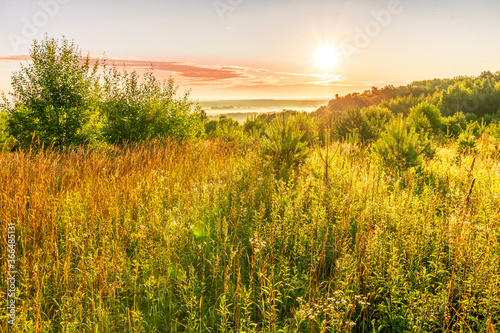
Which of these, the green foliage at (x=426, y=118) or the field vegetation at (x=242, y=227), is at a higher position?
the green foliage at (x=426, y=118)

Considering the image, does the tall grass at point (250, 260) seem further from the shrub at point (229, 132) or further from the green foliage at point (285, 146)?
the shrub at point (229, 132)

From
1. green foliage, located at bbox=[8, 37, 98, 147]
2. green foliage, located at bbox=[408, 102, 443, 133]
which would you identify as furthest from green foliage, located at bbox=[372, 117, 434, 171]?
green foliage, located at bbox=[8, 37, 98, 147]

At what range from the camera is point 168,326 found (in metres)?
2.65

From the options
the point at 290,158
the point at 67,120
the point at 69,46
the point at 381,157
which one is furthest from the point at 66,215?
the point at 69,46

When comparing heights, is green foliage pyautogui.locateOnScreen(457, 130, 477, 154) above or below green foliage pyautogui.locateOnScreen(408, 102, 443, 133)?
below

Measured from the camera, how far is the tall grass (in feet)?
7.95

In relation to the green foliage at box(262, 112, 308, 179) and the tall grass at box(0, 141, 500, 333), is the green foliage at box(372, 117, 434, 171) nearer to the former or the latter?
the tall grass at box(0, 141, 500, 333)

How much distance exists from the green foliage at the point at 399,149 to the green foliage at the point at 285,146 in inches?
94.3

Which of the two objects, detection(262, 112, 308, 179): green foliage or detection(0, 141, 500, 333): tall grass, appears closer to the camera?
detection(0, 141, 500, 333): tall grass

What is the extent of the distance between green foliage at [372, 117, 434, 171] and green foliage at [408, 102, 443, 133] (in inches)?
339

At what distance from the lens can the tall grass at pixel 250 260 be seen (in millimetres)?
2422

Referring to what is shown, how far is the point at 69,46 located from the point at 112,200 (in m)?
16.9

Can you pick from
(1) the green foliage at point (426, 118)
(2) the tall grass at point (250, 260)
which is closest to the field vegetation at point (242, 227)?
(2) the tall grass at point (250, 260)

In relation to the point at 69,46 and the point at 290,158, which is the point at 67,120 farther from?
the point at 290,158
